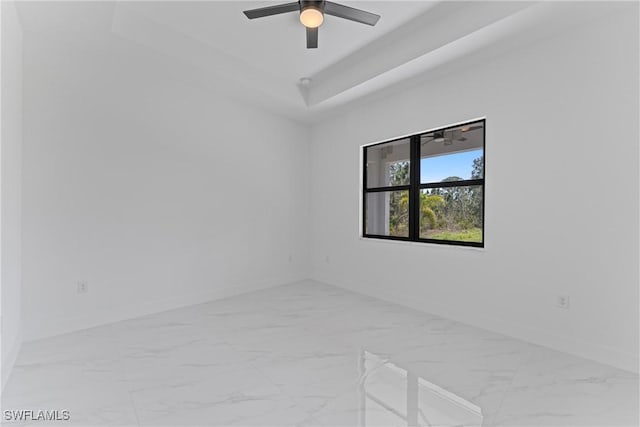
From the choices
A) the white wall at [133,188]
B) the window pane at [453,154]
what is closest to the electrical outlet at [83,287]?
the white wall at [133,188]

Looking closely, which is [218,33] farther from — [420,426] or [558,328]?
[558,328]

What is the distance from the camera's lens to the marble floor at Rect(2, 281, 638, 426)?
6.05ft

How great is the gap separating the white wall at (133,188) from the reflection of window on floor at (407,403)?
102 inches

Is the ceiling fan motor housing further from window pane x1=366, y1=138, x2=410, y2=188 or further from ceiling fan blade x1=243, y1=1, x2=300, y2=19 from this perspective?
window pane x1=366, y1=138, x2=410, y2=188

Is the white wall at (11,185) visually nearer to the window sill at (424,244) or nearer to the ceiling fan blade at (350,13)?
the ceiling fan blade at (350,13)

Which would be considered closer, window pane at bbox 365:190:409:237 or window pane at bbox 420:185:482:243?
window pane at bbox 420:185:482:243

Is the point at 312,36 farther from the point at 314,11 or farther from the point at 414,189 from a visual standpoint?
the point at 414,189

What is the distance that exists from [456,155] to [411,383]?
2.40m

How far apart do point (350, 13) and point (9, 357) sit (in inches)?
135

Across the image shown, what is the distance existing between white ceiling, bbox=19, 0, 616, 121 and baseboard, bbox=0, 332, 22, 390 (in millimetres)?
2497

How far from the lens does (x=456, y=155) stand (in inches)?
143

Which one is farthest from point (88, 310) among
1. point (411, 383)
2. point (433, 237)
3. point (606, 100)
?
point (606, 100)

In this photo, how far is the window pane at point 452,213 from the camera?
11.3 ft

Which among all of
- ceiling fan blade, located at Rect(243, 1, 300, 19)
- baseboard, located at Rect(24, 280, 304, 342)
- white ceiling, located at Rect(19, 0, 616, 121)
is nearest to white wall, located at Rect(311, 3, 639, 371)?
white ceiling, located at Rect(19, 0, 616, 121)
